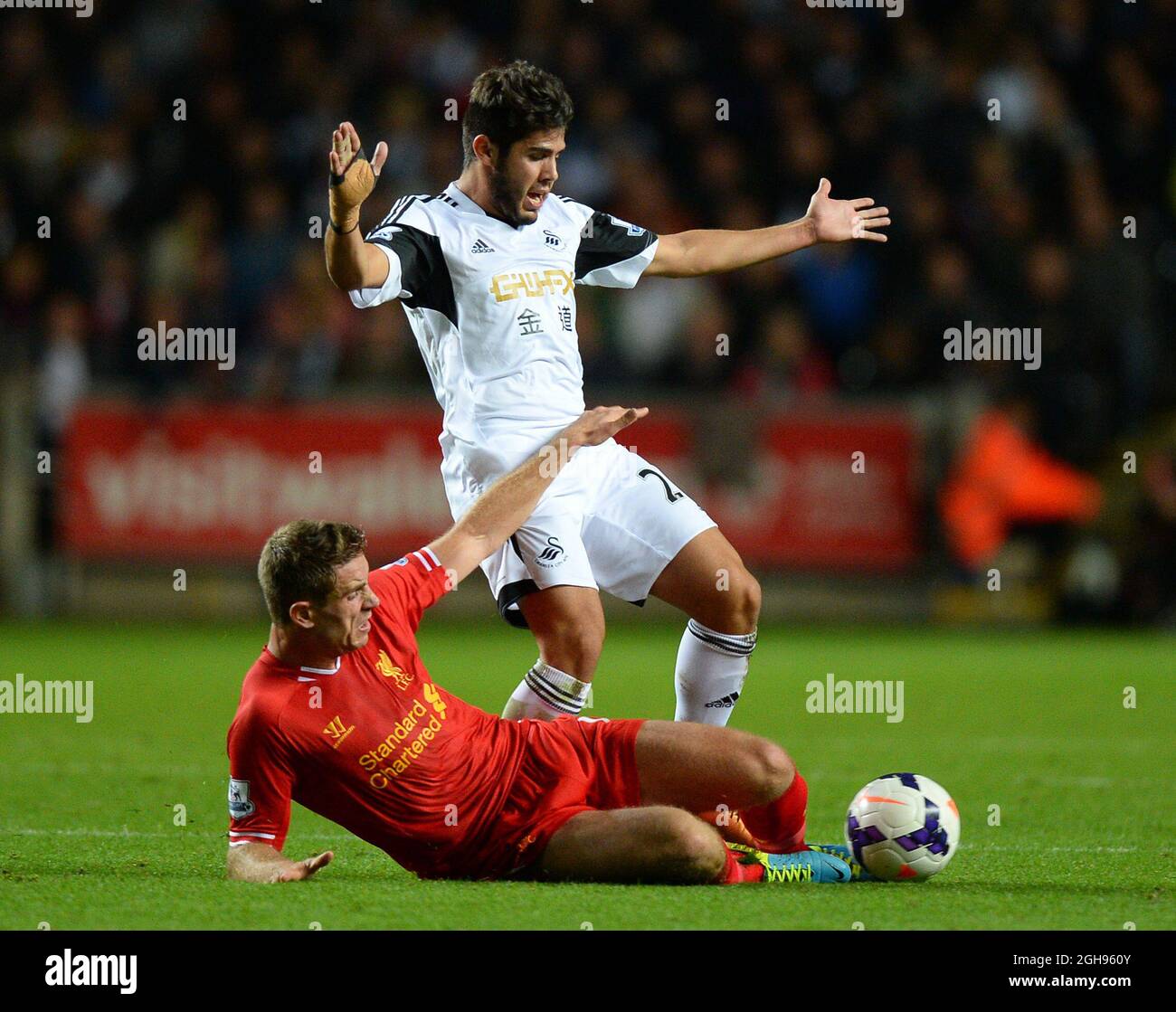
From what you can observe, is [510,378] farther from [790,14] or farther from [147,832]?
[790,14]

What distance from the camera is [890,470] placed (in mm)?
14094

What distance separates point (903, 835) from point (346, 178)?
7.78 ft

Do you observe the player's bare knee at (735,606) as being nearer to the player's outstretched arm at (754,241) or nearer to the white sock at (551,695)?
the white sock at (551,695)

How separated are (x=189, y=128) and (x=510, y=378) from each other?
11140mm

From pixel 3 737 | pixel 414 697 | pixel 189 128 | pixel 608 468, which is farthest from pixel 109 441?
pixel 414 697

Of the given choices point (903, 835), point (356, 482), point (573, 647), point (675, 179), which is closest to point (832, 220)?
point (573, 647)

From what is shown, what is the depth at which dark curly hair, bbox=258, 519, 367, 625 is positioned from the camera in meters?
4.68

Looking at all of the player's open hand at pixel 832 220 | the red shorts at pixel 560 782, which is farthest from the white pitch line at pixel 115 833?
the player's open hand at pixel 832 220

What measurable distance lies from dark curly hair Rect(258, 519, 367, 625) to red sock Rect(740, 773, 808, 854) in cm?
140

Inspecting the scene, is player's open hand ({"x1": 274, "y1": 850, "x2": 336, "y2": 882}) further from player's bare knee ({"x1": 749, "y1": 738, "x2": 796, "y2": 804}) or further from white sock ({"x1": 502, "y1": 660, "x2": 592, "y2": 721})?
player's bare knee ({"x1": 749, "y1": 738, "x2": 796, "y2": 804})

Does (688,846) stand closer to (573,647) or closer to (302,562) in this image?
(573,647)

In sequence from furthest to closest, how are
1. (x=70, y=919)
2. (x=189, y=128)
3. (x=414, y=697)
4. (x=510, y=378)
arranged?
(x=189, y=128) < (x=510, y=378) < (x=414, y=697) < (x=70, y=919)

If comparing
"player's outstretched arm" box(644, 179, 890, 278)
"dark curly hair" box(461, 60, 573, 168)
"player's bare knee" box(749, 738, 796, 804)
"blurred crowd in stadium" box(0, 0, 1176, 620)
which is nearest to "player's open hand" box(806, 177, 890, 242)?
"player's outstretched arm" box(644, 179, 890, 278)

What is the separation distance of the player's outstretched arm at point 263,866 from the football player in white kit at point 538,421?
1106 millimetres
